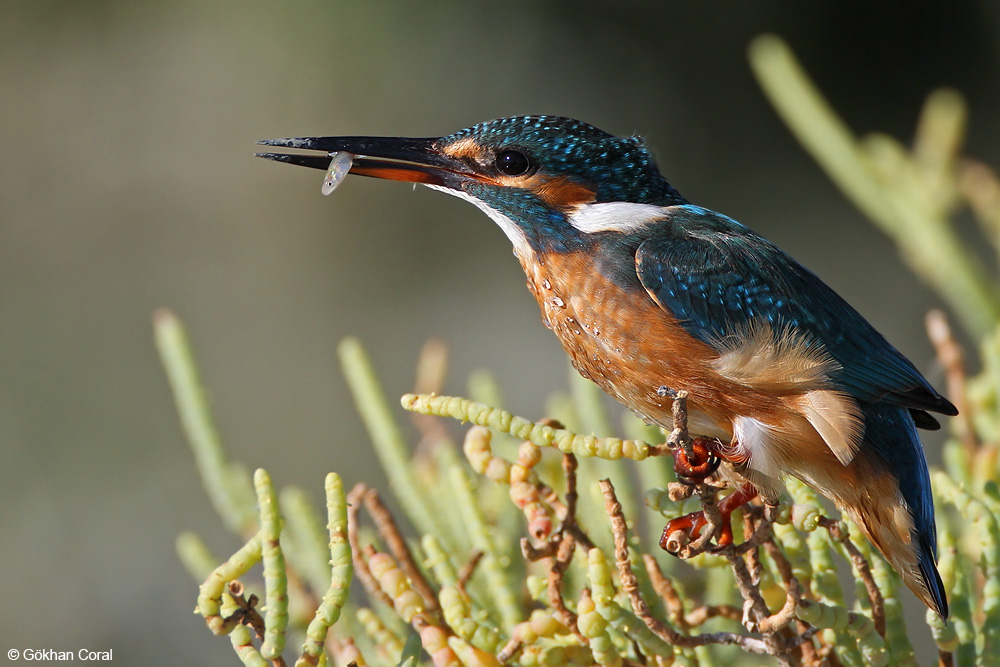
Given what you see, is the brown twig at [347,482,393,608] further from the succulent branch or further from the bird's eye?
the bird's eye

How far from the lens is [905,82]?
161 inches

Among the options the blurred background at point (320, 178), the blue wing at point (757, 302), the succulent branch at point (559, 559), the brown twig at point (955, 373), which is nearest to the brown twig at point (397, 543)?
the succulent branch at point (559, 559)

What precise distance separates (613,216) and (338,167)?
34cm

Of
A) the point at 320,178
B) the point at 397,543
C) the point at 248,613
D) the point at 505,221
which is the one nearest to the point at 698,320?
the point at 505,221

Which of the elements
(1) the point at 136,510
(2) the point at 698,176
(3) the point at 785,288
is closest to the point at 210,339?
(1) the point at 136,510

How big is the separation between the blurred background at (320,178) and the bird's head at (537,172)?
101 inches

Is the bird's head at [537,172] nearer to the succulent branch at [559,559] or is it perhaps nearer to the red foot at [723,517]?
the succulent branch at [559,559]

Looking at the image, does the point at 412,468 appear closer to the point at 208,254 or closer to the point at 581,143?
the point at 581,143

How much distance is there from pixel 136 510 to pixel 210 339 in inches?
34.2

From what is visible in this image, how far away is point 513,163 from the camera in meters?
1.25

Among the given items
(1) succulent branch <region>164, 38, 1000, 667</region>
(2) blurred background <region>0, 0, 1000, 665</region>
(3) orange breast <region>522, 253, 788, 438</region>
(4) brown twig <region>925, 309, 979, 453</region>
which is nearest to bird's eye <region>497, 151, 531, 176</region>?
(3) orange breast <region>522, 253, 788, 438</region>

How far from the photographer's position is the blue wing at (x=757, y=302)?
115cm

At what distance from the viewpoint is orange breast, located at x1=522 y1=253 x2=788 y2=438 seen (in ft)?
3.70

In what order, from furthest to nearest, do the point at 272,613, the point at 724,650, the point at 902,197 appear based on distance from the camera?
the point at 902,197 < the point at 724,650 < the point at 272,613
